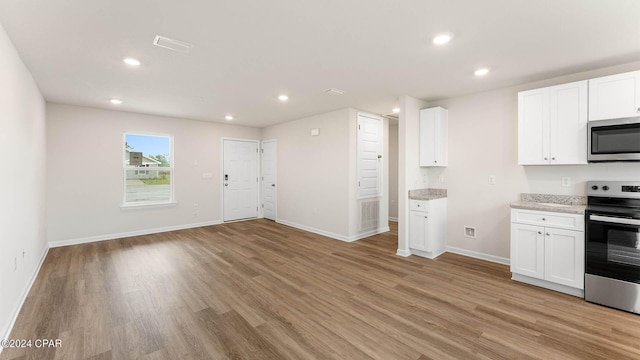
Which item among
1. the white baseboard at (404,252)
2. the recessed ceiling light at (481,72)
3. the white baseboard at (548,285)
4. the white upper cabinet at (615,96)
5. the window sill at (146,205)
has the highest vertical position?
the recessed ceiling light at (481,72)

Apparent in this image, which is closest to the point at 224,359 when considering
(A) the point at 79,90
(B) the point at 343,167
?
(B) the point at 343,167

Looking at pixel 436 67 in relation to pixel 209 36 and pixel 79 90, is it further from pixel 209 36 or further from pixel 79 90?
pixel 79 90

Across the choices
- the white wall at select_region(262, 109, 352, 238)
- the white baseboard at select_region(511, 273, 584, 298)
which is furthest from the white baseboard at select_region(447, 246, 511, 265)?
the white wall at select_region(262, 109, 352, 238)

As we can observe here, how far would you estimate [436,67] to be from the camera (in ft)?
9.95

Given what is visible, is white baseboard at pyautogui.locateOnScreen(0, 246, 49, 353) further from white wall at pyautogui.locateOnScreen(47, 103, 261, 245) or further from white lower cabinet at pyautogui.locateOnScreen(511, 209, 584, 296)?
white lower cabinet at pyautogui.locateOnScreen(511, 209, 584, 296)

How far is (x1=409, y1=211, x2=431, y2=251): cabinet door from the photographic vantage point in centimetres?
404

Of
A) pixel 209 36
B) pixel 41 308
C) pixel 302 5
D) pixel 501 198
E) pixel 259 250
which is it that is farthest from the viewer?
pixel 259 250

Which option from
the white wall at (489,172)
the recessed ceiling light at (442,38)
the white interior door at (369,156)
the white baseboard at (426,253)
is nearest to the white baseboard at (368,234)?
the white interior door at (369,156)

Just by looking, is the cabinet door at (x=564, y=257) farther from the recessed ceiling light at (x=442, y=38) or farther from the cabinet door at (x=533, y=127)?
the recessed ceiling light at (x=442, y=38)

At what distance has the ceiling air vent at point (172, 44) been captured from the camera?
2.40 meters

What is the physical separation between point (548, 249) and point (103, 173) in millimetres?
6971

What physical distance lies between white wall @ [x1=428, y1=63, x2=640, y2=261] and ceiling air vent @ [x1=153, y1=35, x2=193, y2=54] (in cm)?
368

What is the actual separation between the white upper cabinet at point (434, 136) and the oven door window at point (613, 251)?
1.95 meters

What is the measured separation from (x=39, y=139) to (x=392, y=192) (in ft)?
22.1
